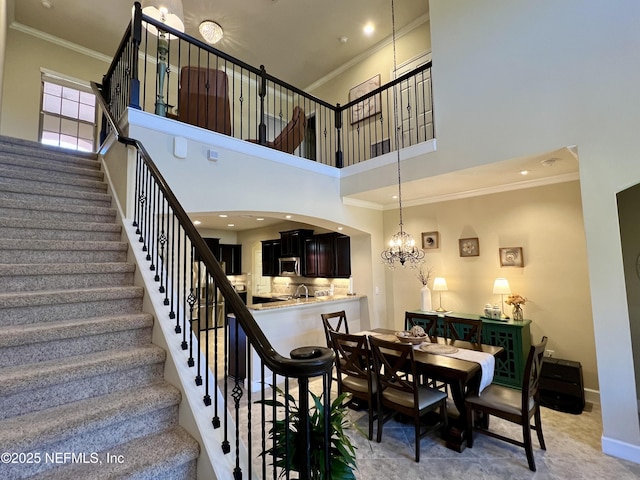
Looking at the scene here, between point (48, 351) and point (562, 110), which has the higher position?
point (562, 110)

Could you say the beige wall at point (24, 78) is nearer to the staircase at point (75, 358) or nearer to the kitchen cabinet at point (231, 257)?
the staircase at point (75, 358)

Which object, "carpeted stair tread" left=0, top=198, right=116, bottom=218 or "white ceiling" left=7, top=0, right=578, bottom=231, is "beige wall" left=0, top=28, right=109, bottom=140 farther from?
"carpeted stair tread" left=0, top=198, right=116, bottom=218

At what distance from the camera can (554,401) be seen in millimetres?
3631

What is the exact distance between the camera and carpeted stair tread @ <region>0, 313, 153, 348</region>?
5.54 feet

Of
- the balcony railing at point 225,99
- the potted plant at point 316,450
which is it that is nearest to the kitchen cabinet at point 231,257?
the balcony railing at point 225,99

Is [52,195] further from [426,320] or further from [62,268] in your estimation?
[426,320]

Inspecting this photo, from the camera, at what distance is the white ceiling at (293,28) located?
446 centimetres

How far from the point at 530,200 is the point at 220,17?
Result: 18.5 ft

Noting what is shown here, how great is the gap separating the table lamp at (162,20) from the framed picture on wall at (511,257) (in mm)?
4724

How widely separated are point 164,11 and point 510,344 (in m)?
5.77

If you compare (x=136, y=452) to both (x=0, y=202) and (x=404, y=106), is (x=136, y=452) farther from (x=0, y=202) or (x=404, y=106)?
(x=404, y=106)

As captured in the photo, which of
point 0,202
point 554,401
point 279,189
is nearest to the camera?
point 0,202

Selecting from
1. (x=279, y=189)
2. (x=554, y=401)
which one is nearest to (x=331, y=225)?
(x=279, y=189)

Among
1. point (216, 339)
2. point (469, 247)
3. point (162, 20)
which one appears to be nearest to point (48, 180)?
point (162, 20)
